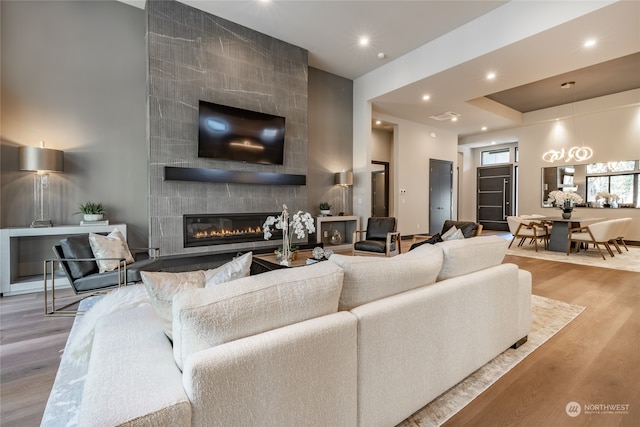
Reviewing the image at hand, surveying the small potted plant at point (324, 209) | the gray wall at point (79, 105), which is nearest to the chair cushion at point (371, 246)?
the small potted plant at point (324, 209)

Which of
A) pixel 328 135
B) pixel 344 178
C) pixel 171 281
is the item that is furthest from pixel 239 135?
pixel 171 281

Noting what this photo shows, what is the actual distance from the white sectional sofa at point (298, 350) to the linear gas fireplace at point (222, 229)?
2652 mm

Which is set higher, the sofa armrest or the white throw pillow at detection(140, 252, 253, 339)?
the white throw pillow at detection(140, 252, 253, 339)

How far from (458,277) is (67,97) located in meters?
4.92

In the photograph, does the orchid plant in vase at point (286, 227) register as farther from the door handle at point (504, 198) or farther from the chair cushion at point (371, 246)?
the door handle at point (504, 198)

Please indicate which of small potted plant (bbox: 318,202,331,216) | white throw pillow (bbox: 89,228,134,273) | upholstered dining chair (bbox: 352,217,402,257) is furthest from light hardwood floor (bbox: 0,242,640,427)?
small potted plant (bbox: 318,202,331,216)

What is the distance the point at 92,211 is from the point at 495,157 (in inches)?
446

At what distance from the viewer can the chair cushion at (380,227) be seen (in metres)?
5.24

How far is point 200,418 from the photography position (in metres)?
0.86

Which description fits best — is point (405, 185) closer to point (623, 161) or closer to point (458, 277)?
point (623, 161)

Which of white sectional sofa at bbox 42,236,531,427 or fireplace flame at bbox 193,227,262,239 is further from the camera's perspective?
fireplace flame at bbox 193,227,262,239

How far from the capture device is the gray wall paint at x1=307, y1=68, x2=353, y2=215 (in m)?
6.10

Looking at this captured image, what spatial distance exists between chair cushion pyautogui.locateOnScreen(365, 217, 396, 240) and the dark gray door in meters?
3.74
